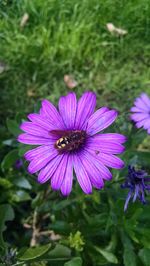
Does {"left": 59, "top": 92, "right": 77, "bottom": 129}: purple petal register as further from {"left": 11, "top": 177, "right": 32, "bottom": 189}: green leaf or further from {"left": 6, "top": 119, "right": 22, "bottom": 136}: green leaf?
{"left": 11, "top": 177, "right": 32, "bottom": 189}: green leaf

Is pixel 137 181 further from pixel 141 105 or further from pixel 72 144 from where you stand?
pixel 141 105

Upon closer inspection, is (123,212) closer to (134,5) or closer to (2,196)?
(2,196)

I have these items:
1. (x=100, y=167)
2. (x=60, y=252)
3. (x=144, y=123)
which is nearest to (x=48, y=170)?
(x=100, y=167)

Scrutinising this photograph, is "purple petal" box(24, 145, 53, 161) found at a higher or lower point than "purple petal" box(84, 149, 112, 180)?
higher

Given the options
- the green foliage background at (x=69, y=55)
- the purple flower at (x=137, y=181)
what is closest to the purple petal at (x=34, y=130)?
the purple flower at (x=137, y=181)

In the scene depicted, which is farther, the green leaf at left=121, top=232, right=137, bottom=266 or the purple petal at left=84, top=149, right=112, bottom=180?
the green leaf at left=121, top=232, right=137, bottom=266

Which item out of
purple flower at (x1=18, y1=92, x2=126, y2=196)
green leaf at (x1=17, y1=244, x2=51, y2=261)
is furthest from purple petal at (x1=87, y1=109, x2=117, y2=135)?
green leaf at (x1=17, y1=244, x2=51, y2=261)
